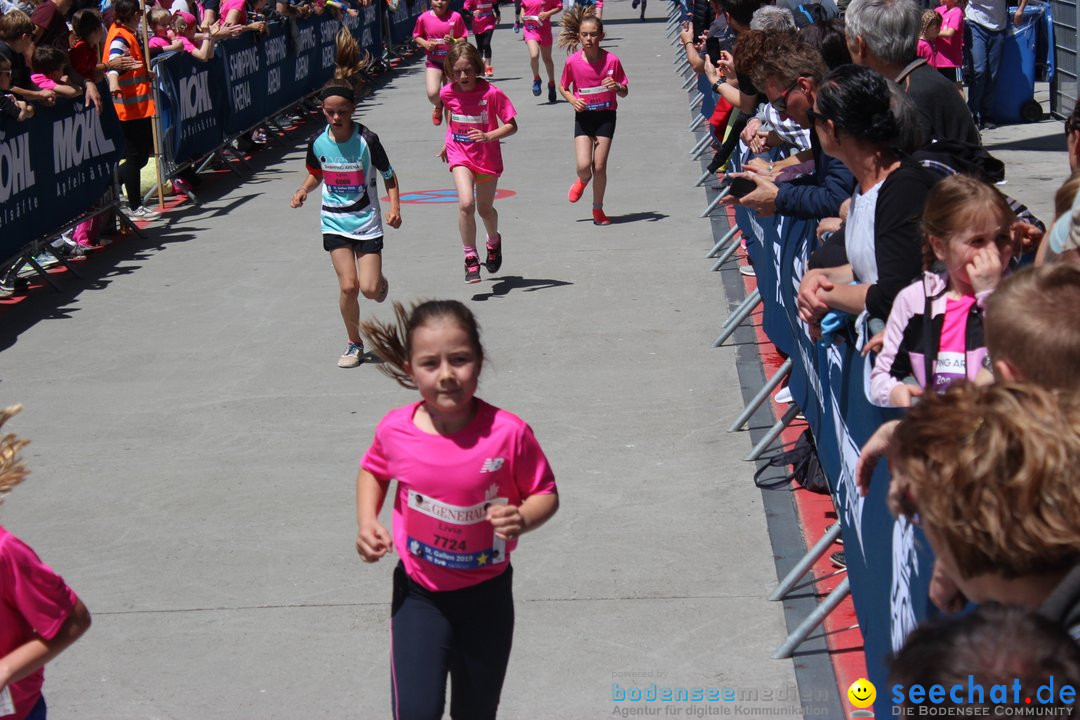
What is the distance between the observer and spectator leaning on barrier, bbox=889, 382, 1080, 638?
78.4 inches

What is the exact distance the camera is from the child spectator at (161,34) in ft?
50.0

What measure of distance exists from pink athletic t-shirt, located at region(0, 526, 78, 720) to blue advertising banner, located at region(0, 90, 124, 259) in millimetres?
8168

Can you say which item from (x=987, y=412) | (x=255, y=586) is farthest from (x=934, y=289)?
(x=255, y=586)

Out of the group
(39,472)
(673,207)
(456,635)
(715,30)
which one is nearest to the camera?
(456,635)

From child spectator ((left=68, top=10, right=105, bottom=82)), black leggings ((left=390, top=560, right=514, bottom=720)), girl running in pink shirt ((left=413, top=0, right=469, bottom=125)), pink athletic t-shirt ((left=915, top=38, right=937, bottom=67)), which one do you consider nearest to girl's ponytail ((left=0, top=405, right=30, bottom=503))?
black leggings ((left=390, top=560, right=514, bottom=720))

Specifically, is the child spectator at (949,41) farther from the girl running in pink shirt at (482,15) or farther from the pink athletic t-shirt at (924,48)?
the girl running in pink shirt at (482,15)

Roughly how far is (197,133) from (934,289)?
12896mm

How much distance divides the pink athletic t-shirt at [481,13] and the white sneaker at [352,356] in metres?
16.1

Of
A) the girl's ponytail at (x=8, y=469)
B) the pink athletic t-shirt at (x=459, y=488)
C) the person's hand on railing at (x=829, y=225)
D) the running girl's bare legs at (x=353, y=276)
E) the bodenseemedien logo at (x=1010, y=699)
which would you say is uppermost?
the bodenseemedien logo at (x=1010, y=699)

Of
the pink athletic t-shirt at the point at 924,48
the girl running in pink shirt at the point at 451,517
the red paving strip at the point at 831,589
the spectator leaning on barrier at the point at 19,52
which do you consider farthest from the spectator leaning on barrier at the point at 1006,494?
the pink athletic t-shirt at the point at 924,48

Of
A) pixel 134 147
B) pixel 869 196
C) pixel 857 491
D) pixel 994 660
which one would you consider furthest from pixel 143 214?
pixel 994 660

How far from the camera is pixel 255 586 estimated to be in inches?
232

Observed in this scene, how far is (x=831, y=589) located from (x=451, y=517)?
2413mm

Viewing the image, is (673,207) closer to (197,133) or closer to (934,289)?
(197,133)
